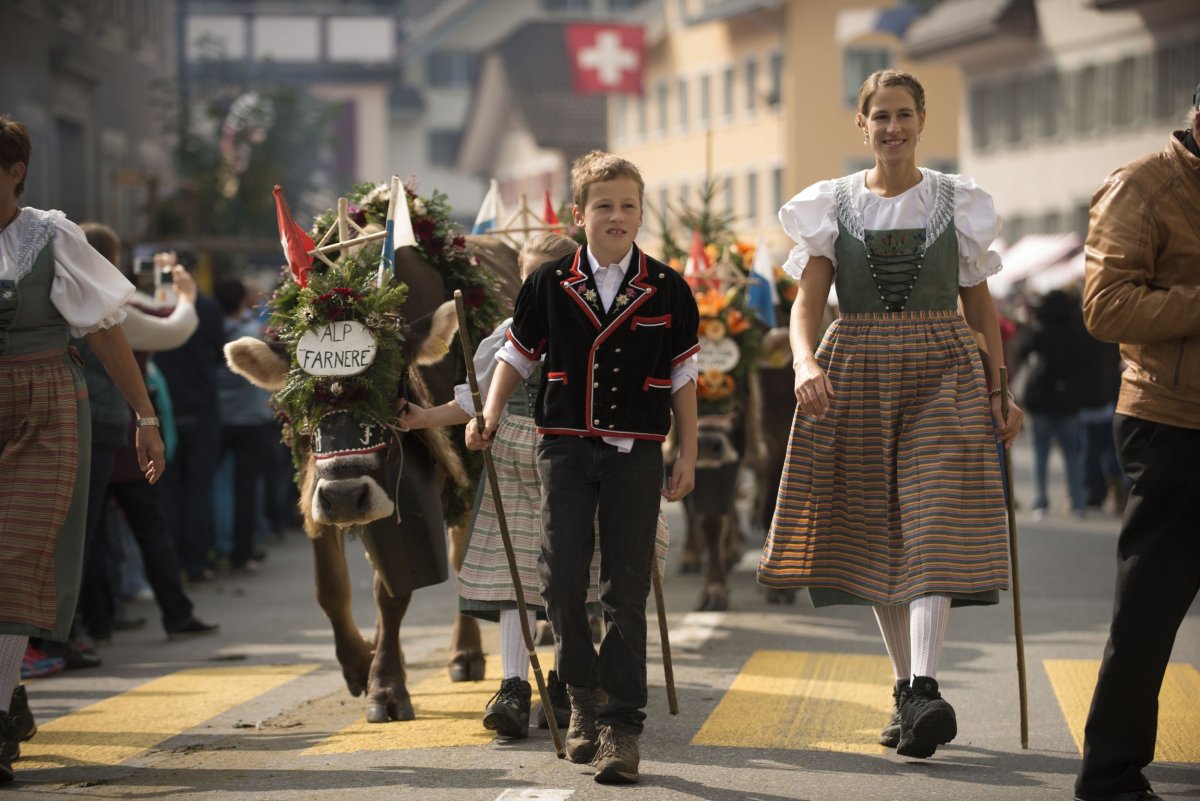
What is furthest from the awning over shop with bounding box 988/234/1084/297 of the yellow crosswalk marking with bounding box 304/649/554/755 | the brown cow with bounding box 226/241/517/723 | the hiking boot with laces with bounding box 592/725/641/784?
the hiking boot with laces with bounding box 592/725/641/784

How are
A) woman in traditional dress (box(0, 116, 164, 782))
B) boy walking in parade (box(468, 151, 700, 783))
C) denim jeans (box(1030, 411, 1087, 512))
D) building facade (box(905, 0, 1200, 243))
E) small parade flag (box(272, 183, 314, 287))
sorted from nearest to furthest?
boy walking in parade (box(468, 151, 700, 783)) → woman in traditional dress (box(0, 116, 164, 782)) → small parade flag (box(272, 183, 314, 287)) → denim jeans (box(1030, 411, 1087, 512)) → building facade (box(905, 0, 1200, 243))

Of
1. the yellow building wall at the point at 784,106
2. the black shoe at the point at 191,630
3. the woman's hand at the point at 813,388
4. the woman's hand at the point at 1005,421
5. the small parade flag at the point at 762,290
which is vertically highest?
the yellow building wall at the point at 784,106

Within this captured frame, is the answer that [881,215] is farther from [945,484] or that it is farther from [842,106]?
[842,106]

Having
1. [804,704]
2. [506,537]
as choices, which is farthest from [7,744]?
[804,704]

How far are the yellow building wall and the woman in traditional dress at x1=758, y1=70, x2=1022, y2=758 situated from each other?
46.1 m

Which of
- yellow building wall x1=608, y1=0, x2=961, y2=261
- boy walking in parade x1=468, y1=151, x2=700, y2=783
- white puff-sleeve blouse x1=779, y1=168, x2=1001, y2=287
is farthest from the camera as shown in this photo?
yellow building wall x1=608, y1=0, x2=961, y2=261

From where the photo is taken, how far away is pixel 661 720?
777cm

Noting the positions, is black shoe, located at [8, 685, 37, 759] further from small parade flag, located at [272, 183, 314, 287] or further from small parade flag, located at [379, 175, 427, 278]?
small parade flag, located at [379, 175, 427, 278]

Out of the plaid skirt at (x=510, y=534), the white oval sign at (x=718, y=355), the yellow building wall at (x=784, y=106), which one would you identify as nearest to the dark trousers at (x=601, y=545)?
the plaid skirt at (x=510, y=534)

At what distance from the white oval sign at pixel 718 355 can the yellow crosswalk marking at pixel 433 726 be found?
3.55 meters

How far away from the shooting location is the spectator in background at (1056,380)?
1892 cm

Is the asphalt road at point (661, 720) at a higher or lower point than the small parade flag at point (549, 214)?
lower

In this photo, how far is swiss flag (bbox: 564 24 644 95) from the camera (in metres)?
68.4

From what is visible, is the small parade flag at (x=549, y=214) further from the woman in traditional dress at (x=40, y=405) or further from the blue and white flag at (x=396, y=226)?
the woman in traditional dress at (x=40, y=405)
